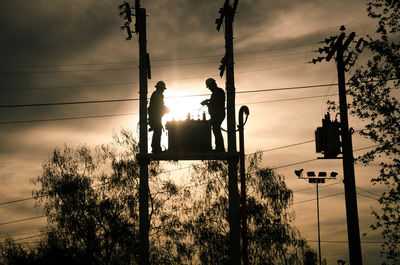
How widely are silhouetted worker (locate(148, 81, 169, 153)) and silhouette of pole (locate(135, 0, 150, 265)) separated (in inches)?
16.1

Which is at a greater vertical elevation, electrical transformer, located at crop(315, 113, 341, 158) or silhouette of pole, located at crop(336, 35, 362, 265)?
electrical transformer, located at crop(315, 113, 341, 158)

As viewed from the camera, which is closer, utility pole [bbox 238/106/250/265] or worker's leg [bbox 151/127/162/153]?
utility pole [bbox 238/106/250/265]

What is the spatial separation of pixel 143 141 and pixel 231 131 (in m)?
2.77

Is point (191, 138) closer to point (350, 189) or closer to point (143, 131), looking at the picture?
point (143, 131)

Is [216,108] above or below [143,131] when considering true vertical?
above

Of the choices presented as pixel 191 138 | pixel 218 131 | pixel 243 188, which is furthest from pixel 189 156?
pixel 243 188

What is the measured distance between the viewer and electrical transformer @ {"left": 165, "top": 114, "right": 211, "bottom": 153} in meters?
15.9

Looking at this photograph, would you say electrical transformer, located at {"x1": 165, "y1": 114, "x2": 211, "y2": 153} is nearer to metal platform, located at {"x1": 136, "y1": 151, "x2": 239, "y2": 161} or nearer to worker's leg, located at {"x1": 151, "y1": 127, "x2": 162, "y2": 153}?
metal platform, located at {"x1": 136, "y1": 151, "x2": 239, "y2": 161}

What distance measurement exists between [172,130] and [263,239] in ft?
92.4

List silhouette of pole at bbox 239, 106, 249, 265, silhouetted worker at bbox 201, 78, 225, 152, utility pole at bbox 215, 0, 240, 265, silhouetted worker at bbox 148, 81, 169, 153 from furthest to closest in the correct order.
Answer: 1. silhouetted worker at bbox 148, 81, 169, 153
2. silhouetted worker at bbox 201, 78, 225, 152
3. utility pole at bbox 215, 0, 240, 265
4. silhouette of pole at bbox 239, 106, 249, 265

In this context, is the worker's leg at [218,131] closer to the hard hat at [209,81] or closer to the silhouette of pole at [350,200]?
the hard hat at [209,81]

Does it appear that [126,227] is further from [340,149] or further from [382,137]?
[340,149]

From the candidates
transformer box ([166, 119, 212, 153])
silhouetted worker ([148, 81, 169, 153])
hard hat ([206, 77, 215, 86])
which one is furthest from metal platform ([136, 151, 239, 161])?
hard hat ([206, 77, 215, 86])

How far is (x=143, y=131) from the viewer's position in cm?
1587
